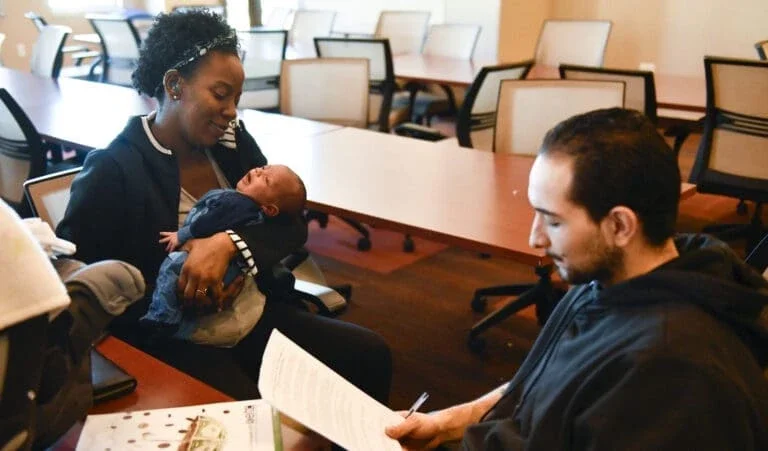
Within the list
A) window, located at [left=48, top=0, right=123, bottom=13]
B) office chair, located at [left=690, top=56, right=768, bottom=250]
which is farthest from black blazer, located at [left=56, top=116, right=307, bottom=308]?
window, located at [left=48, top=0, right=123, bottom=13]

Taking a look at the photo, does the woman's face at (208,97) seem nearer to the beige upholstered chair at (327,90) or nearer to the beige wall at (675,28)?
the beige upholstered chair at (327,90)

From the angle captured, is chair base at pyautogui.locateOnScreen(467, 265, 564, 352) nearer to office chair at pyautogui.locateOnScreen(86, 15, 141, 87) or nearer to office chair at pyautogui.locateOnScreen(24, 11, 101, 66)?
office chair at pyautogui.locateOnScreen(86, 15, 141, 87)

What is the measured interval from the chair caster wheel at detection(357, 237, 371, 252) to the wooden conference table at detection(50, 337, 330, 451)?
245 cm

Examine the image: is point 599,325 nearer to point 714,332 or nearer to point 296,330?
point 714,332

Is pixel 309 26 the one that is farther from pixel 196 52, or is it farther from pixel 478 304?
pixel 196 52

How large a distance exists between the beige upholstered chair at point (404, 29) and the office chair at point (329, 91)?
227 cm

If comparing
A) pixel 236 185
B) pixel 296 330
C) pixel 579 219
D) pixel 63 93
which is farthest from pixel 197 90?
pixel 63 93

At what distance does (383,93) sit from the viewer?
4285mm

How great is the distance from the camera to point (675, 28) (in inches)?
230

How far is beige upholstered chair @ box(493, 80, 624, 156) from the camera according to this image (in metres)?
2.89

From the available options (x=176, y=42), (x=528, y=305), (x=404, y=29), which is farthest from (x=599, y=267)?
(x=404, y=29)

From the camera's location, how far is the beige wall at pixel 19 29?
802 cm

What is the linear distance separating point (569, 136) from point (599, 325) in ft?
0.84

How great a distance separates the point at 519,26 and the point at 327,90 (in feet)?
9.59
